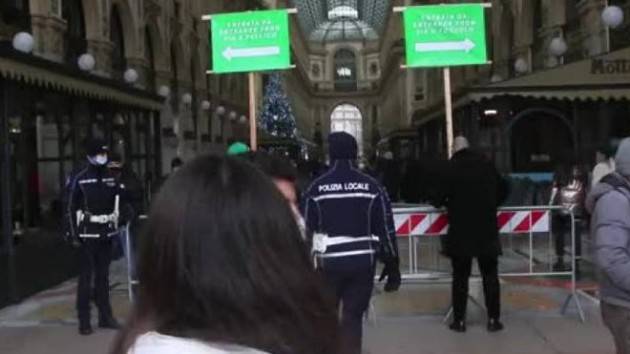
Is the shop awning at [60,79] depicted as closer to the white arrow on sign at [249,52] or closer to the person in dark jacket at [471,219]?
the white arrow on sign at [249,52]

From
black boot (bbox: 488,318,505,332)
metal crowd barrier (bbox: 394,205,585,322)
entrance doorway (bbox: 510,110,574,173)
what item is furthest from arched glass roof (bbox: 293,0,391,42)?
black boot (bbox: 488,318,505,332)

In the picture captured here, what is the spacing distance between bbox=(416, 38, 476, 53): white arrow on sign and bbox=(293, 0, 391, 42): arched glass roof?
380ft

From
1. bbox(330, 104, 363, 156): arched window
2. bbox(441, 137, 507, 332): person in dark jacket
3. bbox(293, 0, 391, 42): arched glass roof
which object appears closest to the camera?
bbox(441, 137, 507, 332): person in dark jacket

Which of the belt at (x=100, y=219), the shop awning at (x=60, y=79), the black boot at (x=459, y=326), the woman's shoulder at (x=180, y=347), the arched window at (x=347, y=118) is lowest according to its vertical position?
the black boot at (x=459, y=326)

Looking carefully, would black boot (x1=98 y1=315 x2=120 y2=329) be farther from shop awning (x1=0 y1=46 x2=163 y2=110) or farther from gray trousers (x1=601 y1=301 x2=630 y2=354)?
gray trousers (x1=601 y1=301 x2=630 y2=354)

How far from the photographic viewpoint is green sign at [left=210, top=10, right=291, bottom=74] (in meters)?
10.5

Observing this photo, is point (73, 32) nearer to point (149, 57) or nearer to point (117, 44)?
point (117, 44)

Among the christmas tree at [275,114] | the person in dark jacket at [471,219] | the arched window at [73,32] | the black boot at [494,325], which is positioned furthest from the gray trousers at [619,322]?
the christmas tree at [275,114]

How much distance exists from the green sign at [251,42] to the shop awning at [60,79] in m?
2.16

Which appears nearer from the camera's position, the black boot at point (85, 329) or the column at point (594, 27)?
the black boot at point (85, 329)

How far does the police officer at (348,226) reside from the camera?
621 cm

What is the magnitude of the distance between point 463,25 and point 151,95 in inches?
360

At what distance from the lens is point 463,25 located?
1030 cm

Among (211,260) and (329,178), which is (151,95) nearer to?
(329,178)
